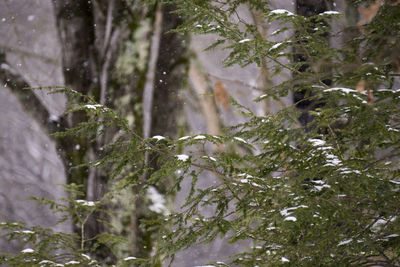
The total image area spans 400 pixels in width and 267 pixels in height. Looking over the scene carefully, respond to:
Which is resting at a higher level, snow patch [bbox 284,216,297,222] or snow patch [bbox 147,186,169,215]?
snow patch [bbox 147,186,169,215]

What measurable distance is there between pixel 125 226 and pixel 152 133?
1.50 m

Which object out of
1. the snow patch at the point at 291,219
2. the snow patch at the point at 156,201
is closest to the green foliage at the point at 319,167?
the snow patch at the point at 291,219

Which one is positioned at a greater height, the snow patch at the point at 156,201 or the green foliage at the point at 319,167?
the snow patch at the point at 156,201

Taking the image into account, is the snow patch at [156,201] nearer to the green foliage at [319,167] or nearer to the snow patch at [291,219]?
the green foliage at [319,167]

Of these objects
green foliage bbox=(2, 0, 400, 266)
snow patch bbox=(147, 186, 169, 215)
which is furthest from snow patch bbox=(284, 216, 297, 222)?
snow patch bbox=(147, 186, 169, 215)

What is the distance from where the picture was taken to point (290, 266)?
2469 millimetres

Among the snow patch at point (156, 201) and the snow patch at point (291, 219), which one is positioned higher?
the snow patch at point (156, 201)

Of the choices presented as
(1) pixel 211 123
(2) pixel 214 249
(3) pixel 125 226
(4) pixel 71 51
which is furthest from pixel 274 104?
(4) pixel 71 51

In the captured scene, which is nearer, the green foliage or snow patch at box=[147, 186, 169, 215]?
the green foliage

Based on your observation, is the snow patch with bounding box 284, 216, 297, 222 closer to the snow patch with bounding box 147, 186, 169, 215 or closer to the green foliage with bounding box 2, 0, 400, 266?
the green foliage with bounding box 2, 0, 400, 266

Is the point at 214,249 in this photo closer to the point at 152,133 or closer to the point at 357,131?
the point at 152,133

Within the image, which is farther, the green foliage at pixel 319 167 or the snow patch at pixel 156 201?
the snow patch at pixel 156 201

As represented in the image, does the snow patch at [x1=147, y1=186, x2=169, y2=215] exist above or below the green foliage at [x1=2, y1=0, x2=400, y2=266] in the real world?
above

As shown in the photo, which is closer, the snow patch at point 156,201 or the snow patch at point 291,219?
the snow patch at point 291,219
